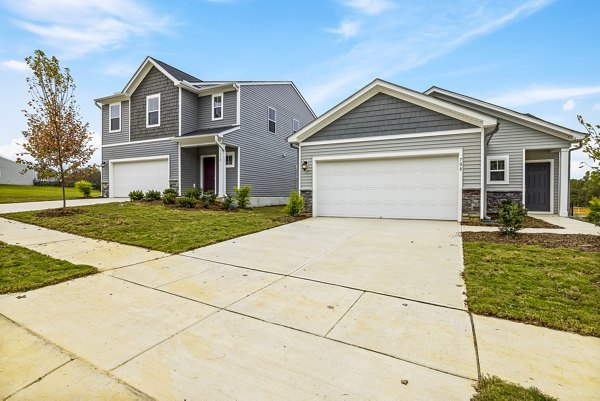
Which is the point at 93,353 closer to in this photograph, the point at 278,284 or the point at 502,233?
the point at 278,284

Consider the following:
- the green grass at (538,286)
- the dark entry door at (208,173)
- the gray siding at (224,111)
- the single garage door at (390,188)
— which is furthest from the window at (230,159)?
the green grass at (538,286)

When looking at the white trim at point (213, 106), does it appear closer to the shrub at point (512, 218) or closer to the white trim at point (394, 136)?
the white trim at point (394, 136)

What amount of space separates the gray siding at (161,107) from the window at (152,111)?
222mm

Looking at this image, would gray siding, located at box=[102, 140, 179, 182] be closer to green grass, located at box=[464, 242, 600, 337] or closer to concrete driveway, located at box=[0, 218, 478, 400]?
concrete driveway, located at box=[0, 218, 478, 400]

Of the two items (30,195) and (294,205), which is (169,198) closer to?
(294,205)

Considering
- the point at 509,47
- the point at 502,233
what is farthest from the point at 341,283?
the point at 509,47

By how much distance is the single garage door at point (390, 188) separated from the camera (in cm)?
941

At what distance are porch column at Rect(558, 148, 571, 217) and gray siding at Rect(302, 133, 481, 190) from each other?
5100 millimetres

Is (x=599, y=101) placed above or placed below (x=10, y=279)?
above

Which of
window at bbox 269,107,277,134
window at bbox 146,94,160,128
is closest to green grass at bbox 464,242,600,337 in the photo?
window at bbox 269,107,277,134

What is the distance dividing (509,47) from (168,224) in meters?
13.8

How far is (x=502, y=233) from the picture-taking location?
272 inches

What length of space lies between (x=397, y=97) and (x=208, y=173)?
10185 mm

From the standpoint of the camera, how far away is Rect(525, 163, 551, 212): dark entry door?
39.8 feet
